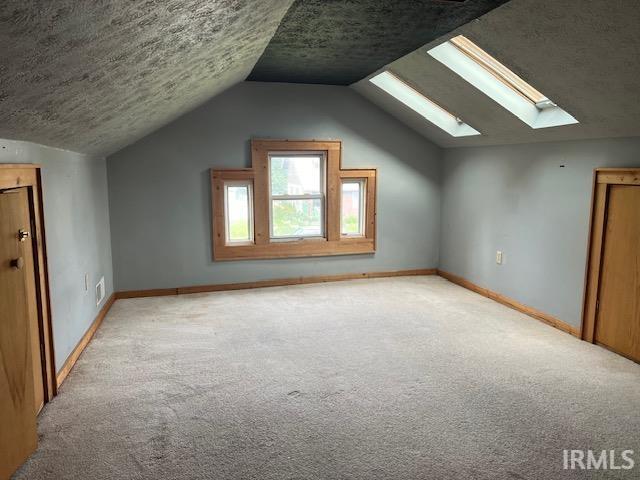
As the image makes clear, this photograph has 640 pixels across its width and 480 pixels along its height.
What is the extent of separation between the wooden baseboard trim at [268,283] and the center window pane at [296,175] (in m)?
1.03

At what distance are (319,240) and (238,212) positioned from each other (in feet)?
3.29

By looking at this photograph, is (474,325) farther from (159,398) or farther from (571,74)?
(159,398)

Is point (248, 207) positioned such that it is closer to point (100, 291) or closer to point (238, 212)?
point (238, 212)

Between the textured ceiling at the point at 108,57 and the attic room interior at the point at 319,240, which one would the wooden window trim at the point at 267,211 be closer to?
the attic room interior at the point at 319,240

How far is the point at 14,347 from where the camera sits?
83.9 inches

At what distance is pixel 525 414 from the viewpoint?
2541 mm

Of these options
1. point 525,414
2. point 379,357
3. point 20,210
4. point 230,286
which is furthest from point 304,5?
point 230,286

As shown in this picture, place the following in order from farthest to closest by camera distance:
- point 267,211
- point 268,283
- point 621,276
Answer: point 268,283 < point 267,211 < point 621,276

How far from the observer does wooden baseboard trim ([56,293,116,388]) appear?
2920 mm

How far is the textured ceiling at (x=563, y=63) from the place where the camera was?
2.32m

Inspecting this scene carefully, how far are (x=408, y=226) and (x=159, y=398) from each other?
3.81 m

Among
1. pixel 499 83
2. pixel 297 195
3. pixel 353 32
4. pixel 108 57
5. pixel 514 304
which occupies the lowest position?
pixel 514 304

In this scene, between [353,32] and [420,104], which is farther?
[420,104]

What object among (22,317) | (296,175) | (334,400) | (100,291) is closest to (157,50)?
(22,317)
